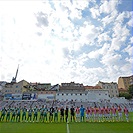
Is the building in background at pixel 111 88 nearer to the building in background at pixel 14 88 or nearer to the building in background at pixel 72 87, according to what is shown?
the building in background at pixel 72 87

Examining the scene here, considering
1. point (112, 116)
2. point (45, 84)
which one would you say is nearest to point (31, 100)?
point (45, 84)

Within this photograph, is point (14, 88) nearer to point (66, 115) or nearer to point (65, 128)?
point (66, 115)

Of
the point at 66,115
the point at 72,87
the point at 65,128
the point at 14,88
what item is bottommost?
the point at 65,128

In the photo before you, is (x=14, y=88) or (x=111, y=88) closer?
(x=14, y=88)

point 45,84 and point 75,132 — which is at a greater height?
point 45,84

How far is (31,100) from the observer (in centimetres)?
4547

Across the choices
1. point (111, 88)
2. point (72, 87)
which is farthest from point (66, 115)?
point (111, 88)

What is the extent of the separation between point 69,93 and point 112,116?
3698 cm

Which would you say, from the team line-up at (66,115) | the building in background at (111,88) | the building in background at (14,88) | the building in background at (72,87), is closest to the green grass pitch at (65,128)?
the team line-up at (66,115)

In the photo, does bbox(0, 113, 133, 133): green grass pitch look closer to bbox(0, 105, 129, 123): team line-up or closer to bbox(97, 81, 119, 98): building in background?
bbox(0, 105, 129, 123): team line-up

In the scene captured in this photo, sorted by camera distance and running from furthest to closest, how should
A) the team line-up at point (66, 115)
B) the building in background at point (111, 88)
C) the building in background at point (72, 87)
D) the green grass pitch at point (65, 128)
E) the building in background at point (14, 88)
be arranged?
the building in background at point (111, 88) < the building in background at point (72, 87) < the building in background at point (14, 88) < the team line-up at point (66, 115) < the green grass pitch at point (65, 128)

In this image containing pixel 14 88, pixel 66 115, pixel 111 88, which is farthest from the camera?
pixel 111 88

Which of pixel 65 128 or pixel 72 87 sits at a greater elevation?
pixel 72 87

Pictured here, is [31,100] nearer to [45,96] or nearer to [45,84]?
[45,96]
